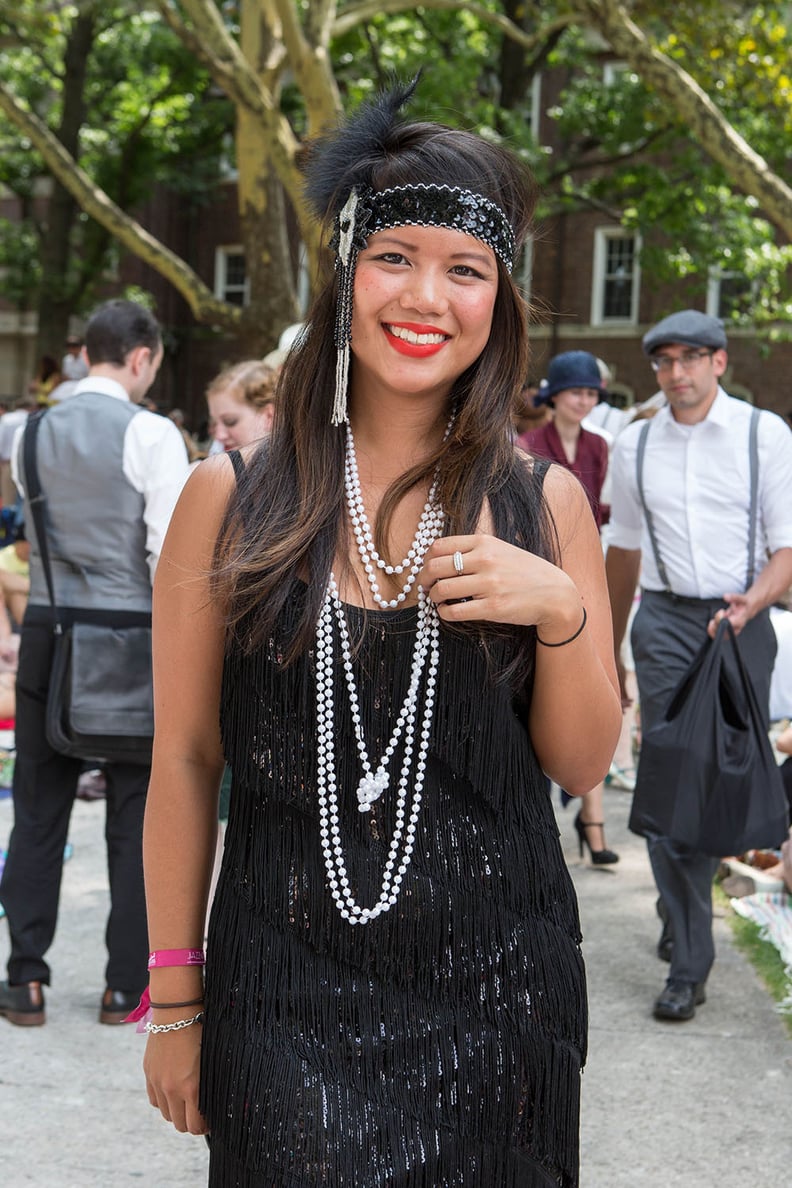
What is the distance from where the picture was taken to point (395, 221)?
190cm

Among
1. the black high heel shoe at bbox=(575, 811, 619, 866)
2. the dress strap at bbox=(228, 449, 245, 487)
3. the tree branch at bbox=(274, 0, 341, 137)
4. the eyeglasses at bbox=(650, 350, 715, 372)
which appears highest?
the tree branch at bbox=(274, 0, 341, 137)

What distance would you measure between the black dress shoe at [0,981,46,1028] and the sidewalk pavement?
0.10 feet

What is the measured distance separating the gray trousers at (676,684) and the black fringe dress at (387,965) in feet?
9.91

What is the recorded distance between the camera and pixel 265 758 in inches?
73.7

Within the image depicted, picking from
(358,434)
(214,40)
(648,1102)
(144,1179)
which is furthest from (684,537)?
(214,40)

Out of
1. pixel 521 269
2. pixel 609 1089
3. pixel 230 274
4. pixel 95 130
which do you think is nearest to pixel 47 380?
pixel 609 1089

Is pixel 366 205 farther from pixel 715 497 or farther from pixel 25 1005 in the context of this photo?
pixel 25 1005

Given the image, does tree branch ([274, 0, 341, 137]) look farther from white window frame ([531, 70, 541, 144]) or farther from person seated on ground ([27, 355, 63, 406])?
white window frame ([531, 70, 541, 144])

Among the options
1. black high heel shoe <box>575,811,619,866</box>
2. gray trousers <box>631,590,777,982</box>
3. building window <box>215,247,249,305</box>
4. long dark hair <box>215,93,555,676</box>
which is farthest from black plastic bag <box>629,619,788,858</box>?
building window <box>215,247,249,305</box>

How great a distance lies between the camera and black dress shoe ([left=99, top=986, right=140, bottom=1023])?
457 cm

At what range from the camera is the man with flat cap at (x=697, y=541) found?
484 centimetres

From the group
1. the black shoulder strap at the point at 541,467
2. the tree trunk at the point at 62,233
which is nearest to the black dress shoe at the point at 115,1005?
the black shoulder strap at the point at 541,467

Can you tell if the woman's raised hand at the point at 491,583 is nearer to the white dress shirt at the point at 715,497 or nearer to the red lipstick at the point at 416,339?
the red lipstick at the point at 416,339

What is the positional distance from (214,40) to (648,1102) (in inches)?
359
